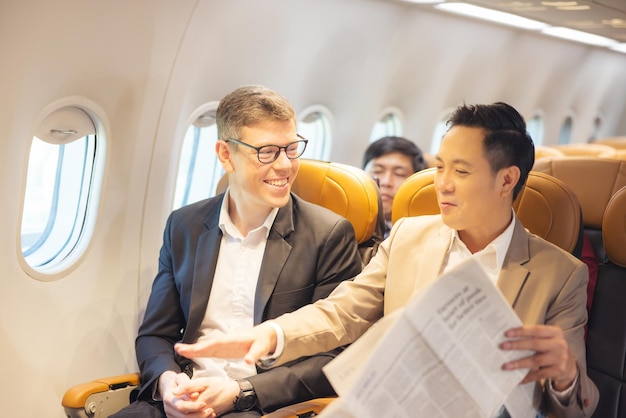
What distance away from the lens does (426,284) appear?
2539 millimetres

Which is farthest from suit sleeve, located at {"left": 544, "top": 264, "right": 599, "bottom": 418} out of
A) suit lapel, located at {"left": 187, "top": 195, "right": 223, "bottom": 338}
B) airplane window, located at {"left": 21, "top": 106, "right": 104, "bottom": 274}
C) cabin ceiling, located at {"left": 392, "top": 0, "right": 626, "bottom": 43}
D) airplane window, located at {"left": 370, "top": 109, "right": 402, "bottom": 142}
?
airplane window, located at {"left": 370, "top": 109, "right": 402, "bottom": 142}

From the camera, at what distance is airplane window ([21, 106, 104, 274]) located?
12.6 ft

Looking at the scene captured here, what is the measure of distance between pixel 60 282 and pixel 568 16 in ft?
12.3

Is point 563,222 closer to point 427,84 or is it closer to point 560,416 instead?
point 560,416

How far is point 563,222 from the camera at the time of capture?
2801mm

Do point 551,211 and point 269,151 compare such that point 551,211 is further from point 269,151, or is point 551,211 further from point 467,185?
point 269,151

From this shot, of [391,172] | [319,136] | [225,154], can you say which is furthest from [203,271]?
[319,136]

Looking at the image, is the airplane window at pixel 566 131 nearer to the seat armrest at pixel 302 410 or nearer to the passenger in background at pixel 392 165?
the passenger in background at pixel 392 165

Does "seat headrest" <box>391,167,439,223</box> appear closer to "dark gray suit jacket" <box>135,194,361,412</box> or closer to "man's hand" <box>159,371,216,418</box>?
"dark gray suit jacket" <box>135,194,361,412</box>

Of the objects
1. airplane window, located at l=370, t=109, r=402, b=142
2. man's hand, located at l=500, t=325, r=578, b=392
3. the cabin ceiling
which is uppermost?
the cabin ceiling

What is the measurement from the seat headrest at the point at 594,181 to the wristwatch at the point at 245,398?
5.02 ft

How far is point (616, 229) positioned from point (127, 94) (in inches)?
91.6

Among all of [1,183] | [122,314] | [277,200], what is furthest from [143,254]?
[277,200]

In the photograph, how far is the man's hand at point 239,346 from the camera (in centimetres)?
223
